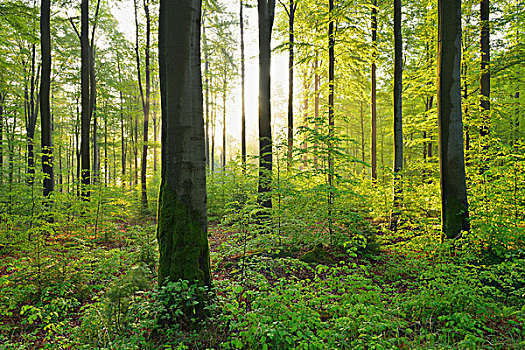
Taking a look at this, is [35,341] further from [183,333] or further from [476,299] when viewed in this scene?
[476,299]

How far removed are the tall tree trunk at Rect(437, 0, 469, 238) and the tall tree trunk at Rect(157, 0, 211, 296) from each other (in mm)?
5170

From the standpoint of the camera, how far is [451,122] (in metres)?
5.55

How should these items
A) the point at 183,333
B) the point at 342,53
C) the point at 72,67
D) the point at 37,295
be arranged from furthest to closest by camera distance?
the point at 72,67 < the point at 342,53 < the point at 37,295 < the point at 183,333

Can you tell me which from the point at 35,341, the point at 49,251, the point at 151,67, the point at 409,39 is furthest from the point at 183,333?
the point at 409,39

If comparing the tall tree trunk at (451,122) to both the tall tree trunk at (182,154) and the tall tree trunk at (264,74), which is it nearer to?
the tall tree trunk at (264,74)

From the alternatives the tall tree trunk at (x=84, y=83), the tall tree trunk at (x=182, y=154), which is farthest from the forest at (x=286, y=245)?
the tall tree trunk at (x=84, y=83)

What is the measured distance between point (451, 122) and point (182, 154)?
556cm

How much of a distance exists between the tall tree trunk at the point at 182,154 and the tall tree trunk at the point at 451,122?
5.17 m

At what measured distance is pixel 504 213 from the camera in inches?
213

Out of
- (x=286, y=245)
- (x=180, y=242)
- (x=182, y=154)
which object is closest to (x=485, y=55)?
(x=286, y=245)

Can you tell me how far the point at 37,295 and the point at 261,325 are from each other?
4210mm

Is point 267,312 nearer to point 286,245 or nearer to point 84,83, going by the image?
point 286,245

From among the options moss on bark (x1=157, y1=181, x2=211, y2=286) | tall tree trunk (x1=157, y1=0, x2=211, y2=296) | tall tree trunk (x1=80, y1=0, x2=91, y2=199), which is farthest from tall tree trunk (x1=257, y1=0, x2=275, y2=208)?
tall tree trunk (x1=80, y1=0, x2=91, y2=199)

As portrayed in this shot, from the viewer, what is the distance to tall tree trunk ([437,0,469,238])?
5453 millimetres
